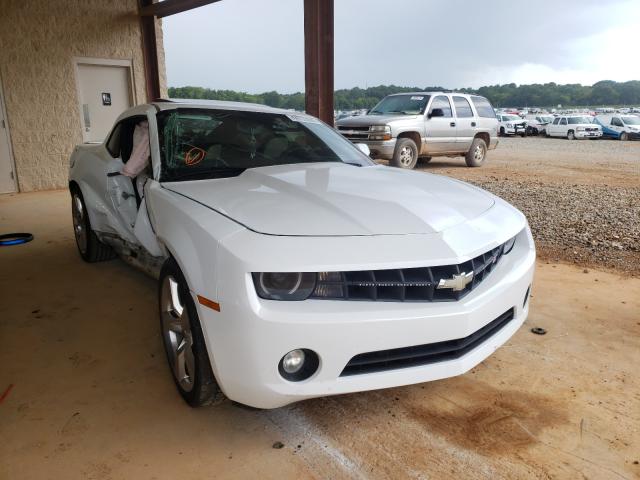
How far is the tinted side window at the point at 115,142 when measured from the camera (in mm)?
3942

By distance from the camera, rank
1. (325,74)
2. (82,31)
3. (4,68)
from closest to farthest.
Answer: (325,74) → (4,68) → (82,31)

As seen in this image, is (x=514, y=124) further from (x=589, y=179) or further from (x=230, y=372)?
(x=230, y=372)

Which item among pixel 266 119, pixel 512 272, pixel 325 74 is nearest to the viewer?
pixel 512 272

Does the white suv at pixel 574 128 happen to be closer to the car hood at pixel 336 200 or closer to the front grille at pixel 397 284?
the car hood at pixel 336 200

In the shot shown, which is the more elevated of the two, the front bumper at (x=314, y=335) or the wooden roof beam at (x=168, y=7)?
the wooden roof beam at (x=168, y=7)

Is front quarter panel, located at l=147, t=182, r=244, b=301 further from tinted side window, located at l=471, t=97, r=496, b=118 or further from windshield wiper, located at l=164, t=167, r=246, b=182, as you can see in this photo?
tinted side window, located at l=471, t=97, r=496, b=118

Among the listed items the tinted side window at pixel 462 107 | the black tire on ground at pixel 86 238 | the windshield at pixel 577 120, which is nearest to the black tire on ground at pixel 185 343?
the black tire on ground at pixel 86 238

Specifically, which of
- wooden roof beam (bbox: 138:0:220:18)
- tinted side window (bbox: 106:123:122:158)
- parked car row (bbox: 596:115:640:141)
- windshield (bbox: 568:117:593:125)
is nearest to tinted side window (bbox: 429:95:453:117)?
Result: wooden roof beam (bbox: 138:0:220:18)

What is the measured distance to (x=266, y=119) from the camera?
3.36 meters

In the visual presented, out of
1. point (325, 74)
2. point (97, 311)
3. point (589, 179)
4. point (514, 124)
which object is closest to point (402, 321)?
point (97, 311)

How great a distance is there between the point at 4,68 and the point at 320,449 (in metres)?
9.40

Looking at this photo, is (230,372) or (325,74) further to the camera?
(325,74)

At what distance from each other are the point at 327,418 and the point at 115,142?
2975 mm

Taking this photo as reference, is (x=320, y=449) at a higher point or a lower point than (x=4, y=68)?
lower
